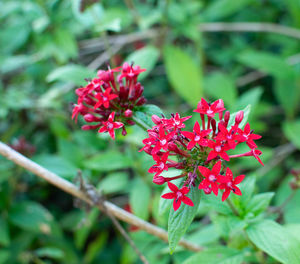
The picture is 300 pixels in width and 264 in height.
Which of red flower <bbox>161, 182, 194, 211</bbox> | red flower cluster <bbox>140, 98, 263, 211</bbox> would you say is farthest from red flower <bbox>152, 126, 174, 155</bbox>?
red flower <bbox>161, 182, 194, 211</bbox>

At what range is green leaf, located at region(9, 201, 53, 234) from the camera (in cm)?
275

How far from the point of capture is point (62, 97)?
3303 millimetres

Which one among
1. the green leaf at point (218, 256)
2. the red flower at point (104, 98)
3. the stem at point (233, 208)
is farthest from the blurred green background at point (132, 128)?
the red flower at point (104, 98)

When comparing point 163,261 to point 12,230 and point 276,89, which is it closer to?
point 12,230

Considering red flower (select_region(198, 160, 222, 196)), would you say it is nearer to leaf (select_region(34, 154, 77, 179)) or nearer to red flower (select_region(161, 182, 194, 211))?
red flower (select_region(161, 182, 194, 211))

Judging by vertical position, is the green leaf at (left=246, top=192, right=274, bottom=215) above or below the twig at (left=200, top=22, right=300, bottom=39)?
below

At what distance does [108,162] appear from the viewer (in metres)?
2.50

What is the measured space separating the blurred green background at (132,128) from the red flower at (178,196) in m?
0.95

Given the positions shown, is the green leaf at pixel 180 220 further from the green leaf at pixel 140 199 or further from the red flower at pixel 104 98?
the green leaf at pixel 140 199

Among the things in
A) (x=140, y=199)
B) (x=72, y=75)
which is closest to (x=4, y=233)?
(x=140, y=199)

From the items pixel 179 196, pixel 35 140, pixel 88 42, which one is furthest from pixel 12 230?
pixel 179 196

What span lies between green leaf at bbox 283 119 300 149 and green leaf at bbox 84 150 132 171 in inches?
59.1

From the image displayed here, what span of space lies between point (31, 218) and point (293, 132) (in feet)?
8.02

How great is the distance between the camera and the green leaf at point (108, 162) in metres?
2.46
